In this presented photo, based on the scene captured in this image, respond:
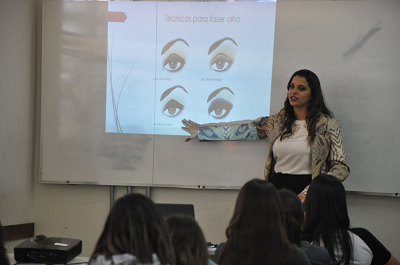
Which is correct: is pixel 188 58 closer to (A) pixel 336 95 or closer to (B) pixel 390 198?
(A) pixel 336 95

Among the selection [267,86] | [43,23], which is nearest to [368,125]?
[267,86]

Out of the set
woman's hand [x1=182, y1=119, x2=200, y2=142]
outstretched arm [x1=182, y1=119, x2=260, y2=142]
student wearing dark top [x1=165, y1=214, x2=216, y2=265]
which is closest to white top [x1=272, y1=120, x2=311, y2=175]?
outstretched arm [x1=182, y1=119, x2=260, y2=142]

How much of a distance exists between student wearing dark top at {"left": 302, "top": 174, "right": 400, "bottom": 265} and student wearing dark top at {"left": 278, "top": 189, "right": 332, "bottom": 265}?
0.15 metres

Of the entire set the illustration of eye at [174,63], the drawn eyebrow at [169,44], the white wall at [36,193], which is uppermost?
the drawn eyebrow at [169,44]

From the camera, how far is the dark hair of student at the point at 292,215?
148 centimetres

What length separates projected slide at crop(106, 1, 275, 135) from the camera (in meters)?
3.06

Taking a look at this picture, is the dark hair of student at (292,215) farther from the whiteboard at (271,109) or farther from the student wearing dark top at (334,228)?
the whiteboard at (271,109)

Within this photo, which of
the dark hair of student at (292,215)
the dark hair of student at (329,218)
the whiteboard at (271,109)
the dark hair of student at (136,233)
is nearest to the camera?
the dark hair of student at (136,233)

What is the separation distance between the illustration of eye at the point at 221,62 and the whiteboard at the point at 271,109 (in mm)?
387

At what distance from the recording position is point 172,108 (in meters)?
3.14

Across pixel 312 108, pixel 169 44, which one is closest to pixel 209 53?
pixel 169 44

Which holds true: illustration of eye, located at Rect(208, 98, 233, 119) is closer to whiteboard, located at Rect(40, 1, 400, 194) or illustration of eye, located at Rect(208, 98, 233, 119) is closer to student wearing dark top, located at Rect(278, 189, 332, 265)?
whiteboard, located at Rect(40, 1, 400, 194)

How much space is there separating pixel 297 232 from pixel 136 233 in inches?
28.2

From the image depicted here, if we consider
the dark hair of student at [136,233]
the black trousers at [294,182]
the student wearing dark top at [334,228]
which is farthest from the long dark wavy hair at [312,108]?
the dark hair of student at [136,233]
